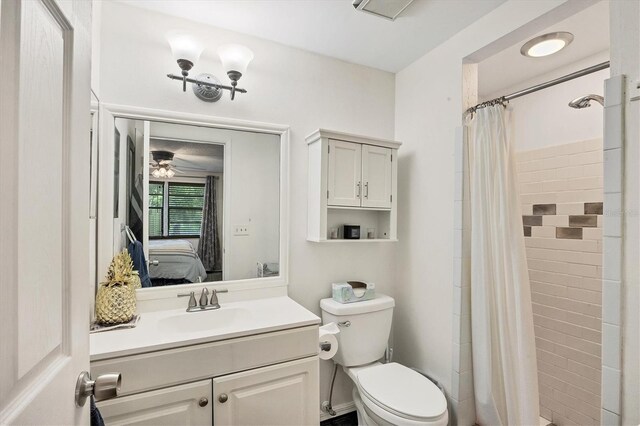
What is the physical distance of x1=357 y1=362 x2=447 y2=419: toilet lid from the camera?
1.40 m

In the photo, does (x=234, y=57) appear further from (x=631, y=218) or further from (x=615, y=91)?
(x=631, y=218)

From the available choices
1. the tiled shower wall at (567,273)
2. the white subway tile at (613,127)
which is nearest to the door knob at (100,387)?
the white subway tile at (613,127)

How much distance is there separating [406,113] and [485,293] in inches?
50.1

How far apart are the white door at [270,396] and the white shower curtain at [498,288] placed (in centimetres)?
89

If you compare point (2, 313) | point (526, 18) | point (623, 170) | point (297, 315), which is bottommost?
point (297, 315)

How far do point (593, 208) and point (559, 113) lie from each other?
68 cm

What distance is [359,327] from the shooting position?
5.97 ft

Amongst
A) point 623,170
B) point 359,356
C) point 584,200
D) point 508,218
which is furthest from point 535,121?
point 359,356

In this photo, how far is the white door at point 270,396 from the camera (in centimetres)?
126

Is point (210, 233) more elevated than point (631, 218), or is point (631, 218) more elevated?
point (631, 218)

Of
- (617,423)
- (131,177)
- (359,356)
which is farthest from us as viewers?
(359,356)

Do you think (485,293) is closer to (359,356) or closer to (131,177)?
(359,356)

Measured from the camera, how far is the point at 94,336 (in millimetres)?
1211

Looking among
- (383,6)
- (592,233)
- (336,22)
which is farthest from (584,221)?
(336,22)
